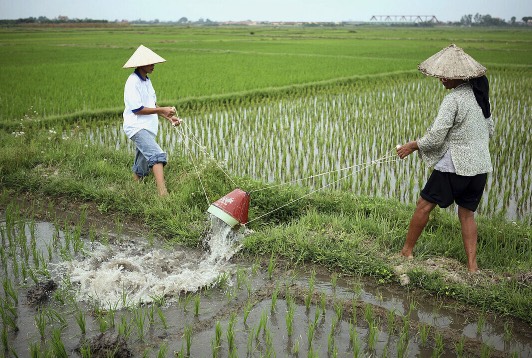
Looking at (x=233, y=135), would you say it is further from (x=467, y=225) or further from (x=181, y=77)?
(x=181, y=77)

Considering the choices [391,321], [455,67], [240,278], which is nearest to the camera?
[391,321]

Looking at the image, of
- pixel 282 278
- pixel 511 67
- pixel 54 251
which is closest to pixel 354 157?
pixel 282 278

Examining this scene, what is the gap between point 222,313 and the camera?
3051mm

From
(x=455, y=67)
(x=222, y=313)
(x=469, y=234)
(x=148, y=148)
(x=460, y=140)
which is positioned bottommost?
(x=222, y=313)

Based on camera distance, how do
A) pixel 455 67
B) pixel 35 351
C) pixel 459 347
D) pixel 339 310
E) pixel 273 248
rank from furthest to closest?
pixel 273 248 < pixel 455 67 < pixel 339 310 < pixel 459 347 < pixel 35 351

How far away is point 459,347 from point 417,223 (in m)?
0.98

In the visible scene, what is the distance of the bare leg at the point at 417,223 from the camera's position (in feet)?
11.1

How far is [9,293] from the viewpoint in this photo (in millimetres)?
3100

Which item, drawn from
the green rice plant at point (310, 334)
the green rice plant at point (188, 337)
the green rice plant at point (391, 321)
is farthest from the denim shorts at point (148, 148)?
the green rice plant at point (391, 321)

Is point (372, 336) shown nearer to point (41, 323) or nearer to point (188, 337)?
point (188, 337)

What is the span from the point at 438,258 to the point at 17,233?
10.8 feet

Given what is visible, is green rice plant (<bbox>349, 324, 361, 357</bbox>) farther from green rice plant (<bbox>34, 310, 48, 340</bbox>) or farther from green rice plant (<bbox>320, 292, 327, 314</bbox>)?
green rice plant (<bbox>34, 310, 48, 340</bbox>)

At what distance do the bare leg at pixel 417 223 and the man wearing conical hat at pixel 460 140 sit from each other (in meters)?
0.02

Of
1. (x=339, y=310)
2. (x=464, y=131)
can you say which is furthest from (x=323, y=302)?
(x=464, y=131)
